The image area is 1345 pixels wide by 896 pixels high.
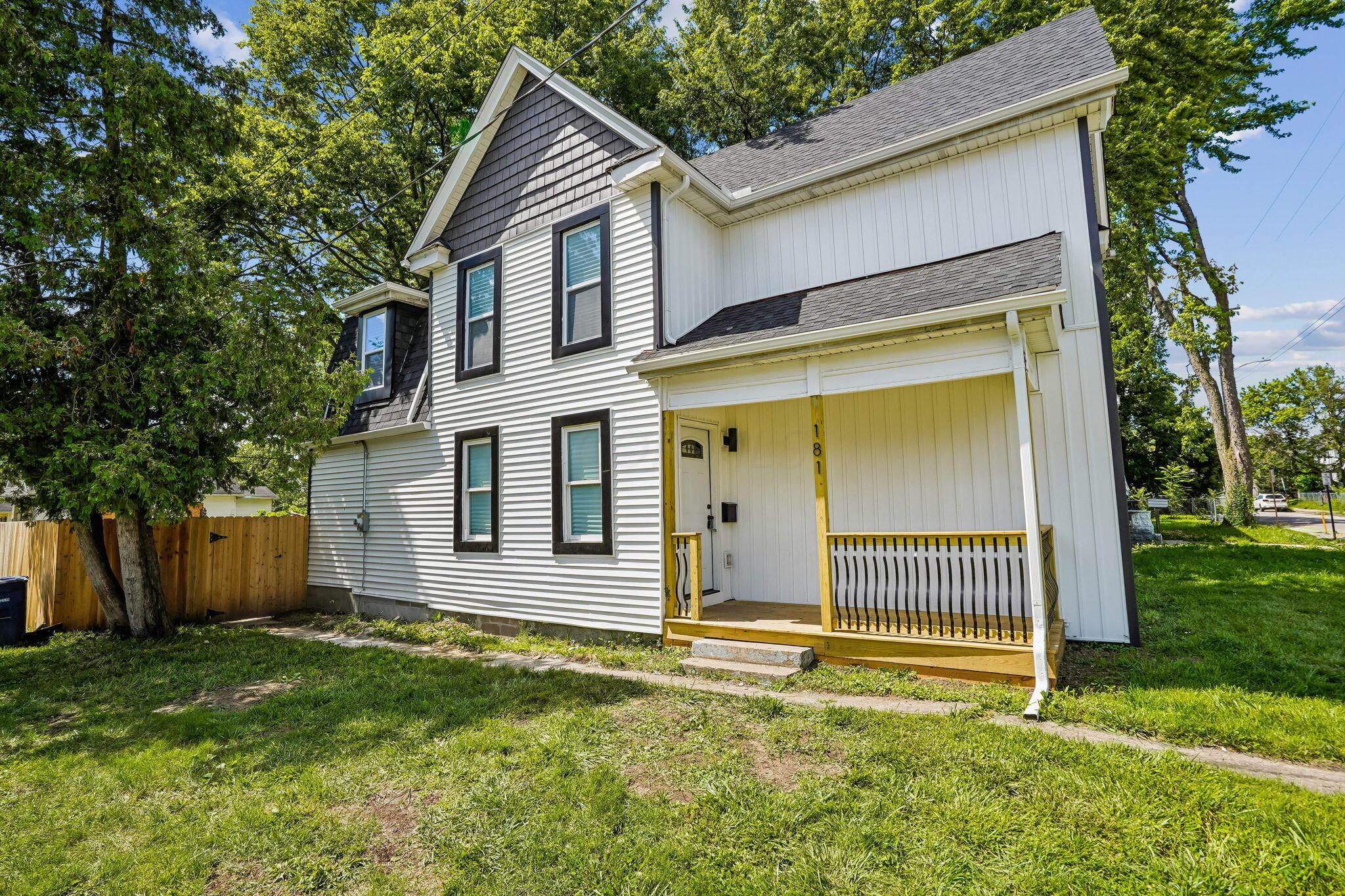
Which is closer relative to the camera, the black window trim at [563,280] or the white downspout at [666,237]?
the white downspout at [666,237]

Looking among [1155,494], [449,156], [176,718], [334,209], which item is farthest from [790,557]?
[1155,494]

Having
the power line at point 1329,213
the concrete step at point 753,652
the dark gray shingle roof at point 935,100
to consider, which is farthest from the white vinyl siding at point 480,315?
the power line at point 1329,213

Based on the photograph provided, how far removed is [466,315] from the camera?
9.62 m

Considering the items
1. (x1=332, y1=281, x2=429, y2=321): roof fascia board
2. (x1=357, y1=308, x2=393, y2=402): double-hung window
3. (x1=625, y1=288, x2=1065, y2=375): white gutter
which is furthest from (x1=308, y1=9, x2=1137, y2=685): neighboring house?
(x1=332, y1=281, x2=429, y2=321): roof fascia board

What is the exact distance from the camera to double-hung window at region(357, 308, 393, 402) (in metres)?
10.9

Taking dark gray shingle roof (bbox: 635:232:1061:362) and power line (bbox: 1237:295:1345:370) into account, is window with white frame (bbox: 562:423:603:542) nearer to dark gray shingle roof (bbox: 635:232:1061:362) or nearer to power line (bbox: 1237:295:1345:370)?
dark gray shingle roof (bbox: 635:232:1061:362)

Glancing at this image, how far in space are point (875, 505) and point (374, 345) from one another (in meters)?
9.05

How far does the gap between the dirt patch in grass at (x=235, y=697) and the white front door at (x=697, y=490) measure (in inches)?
176

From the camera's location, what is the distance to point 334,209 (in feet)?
53.1

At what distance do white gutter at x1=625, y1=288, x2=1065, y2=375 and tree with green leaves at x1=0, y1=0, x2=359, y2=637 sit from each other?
5.38 metres

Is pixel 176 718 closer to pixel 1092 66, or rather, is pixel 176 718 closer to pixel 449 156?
pixel 449 156

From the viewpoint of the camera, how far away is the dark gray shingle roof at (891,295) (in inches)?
220

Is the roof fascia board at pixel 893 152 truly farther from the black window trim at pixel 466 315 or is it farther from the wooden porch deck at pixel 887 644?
the wooden porch deck at pixel 887 644

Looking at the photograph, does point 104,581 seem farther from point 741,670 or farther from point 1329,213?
point 1329,213
